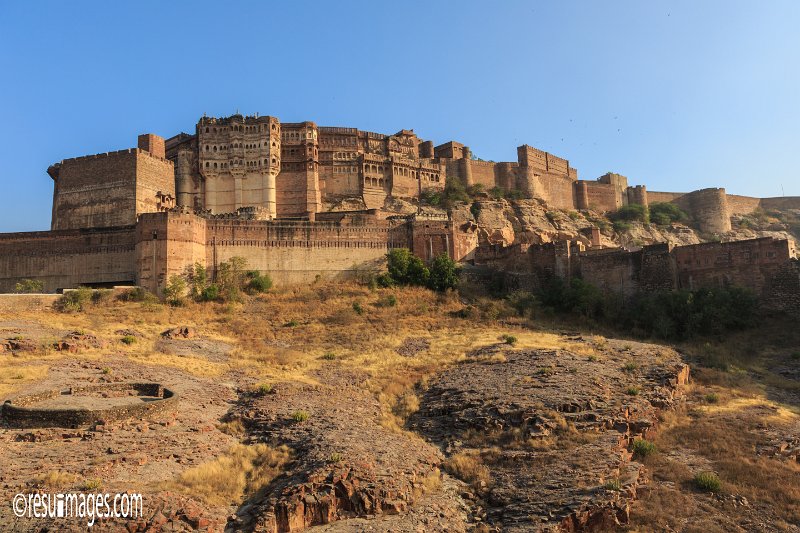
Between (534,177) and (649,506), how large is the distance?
53309 mm

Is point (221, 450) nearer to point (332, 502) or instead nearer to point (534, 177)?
point (332, 502)

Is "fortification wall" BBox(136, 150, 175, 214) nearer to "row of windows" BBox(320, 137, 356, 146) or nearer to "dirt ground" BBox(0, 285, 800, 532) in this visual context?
"row of windows" BBox(320, 137, 356, 146)

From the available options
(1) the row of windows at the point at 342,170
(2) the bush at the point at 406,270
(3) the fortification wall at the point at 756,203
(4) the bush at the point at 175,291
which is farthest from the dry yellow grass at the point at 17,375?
(3) the fortification wall at the point at 756,203

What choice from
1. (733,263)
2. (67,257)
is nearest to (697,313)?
(733,263)

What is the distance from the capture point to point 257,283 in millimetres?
38938

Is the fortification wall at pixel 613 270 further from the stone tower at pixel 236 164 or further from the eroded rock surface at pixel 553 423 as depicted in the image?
the stone tower at pixel 236 164

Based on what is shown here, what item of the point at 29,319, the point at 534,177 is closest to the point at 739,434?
the point at 29,319

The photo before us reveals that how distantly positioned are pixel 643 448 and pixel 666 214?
5627 cm

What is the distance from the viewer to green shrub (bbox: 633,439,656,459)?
57.9 feet

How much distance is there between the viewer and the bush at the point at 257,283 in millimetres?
38844

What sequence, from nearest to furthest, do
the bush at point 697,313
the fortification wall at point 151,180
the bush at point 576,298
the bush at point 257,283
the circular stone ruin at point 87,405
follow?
the circular stone ruin at point 87,405 → the bush at point 697,313 → the bush at point 576,298 → the bush at point 257,283 → the fortification wall at point 151,180

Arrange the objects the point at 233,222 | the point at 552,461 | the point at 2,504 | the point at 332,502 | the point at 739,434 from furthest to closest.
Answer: the point at 233,222 < the point at 739,434 < the point at 552,461 < the point at 332,502 < the point at 2,504

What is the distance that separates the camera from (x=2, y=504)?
12.2m

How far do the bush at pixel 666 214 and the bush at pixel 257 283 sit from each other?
4468 cm
